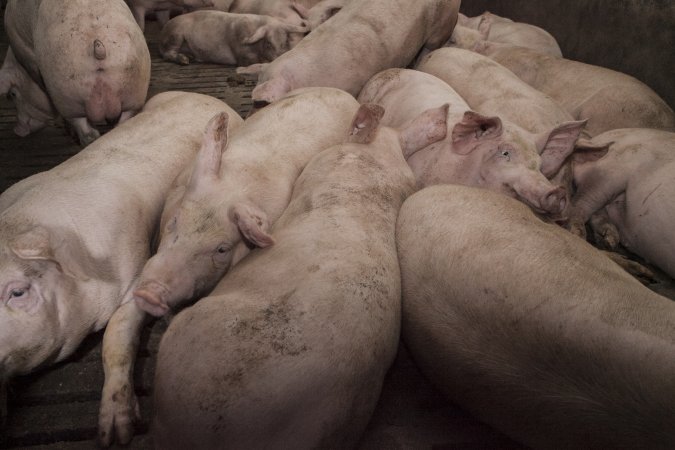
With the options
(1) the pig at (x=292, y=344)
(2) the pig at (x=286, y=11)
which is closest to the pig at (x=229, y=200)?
(1) the pig at (x=292, y=344)

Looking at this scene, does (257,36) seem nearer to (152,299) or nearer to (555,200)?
(555,200)

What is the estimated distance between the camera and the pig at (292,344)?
1.69 metres

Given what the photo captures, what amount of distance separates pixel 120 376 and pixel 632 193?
3212mm

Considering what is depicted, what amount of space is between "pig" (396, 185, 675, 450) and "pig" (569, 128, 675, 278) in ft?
3.63

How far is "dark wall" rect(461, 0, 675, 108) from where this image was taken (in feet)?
14.8

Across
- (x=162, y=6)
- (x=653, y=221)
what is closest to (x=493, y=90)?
(x=653, y=221)

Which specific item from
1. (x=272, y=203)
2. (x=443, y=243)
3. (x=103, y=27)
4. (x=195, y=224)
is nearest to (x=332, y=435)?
(x=443, y=243)

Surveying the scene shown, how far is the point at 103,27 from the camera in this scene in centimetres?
383

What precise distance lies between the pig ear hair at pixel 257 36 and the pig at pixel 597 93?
9.38 ft

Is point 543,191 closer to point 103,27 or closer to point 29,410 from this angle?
point 29,410

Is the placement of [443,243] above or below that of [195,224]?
above

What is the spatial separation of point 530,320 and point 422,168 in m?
1.62

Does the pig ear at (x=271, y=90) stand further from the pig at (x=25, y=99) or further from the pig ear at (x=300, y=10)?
the pig ear at (x=300, y=10)

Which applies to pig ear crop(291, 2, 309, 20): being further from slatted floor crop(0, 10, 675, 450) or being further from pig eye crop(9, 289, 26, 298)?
pig eye crop(9, 289, 26, 298)
